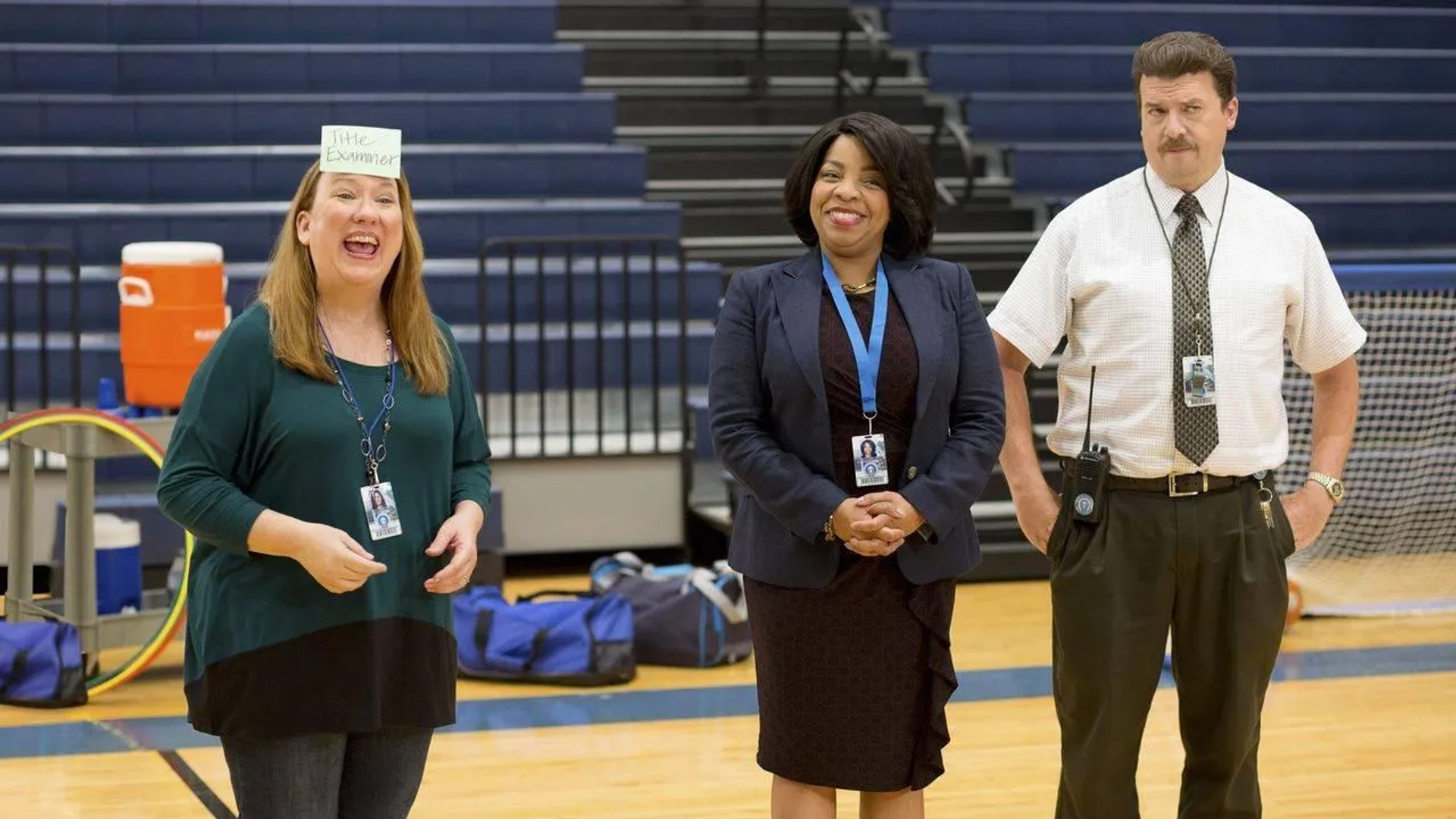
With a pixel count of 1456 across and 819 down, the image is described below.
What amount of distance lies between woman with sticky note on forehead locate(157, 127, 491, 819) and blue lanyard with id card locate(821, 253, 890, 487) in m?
0.57

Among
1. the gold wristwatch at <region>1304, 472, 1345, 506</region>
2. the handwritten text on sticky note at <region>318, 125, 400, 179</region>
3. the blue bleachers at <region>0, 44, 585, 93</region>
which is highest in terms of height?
the blue bleachers at <region>0, 44, 585, 93</region>

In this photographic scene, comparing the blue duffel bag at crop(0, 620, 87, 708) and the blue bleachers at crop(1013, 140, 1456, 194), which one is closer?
the blue duffel bag at crop(0, 620, 87, 708)

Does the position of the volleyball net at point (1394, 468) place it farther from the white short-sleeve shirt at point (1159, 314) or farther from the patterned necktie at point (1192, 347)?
the patterned necktie at point (1192, 347)

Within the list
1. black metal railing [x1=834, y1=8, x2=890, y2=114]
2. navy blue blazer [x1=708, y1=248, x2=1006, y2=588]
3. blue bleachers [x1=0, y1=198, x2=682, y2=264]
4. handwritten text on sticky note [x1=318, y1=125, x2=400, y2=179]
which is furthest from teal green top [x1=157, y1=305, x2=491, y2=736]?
black metal railing [x1=834, y1=8, x2=890, y2=114]

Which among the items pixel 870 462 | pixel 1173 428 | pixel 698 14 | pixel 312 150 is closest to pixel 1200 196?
pixel 1173 428

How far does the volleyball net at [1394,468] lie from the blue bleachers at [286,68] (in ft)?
13.1

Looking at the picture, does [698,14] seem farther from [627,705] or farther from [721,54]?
[627,705]

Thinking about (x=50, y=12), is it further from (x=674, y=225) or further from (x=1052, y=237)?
(x=1052, y=237)

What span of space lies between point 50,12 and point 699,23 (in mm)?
3222

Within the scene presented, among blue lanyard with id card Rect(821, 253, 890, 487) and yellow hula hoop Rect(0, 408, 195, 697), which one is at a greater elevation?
blue lanyard with id card Rect(821, 253, 890, 487)

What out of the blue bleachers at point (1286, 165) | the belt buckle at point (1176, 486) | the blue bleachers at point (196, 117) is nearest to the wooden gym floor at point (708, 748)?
the belt buckle at point (1176, 486)

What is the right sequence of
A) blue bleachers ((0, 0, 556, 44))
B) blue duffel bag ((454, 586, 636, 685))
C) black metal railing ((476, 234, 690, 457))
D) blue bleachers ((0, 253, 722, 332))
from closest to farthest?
1. blue duffel bag ((454, 586, 636, 685))
2. black metal railing ((476, 234, 690, 457))
3. blue bleachers ((0, 253, 722, 332))
4. blue bleachers ((0, 0, 556, 44))

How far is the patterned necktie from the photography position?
112 inches

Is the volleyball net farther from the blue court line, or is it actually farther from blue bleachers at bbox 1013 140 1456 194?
blue bleachers at bbox 1013 140 1456 194
